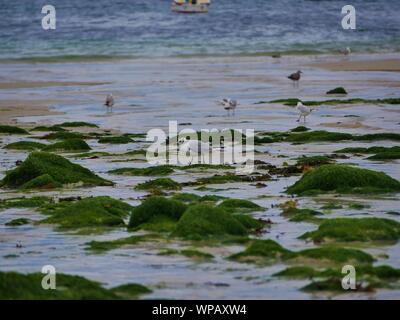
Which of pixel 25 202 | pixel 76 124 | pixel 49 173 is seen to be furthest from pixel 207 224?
pixel 76 124

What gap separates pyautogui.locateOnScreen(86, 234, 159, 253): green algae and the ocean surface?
158ft

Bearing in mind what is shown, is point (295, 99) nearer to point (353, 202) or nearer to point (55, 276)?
point (353, 202)

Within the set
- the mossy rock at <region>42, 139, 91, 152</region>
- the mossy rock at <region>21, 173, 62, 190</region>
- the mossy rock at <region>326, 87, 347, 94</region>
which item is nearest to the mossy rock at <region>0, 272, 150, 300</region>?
the mossy rock at <region>21, 173, 62, 190</region>

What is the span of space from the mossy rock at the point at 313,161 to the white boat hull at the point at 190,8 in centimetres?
8220

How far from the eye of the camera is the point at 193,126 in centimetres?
2819

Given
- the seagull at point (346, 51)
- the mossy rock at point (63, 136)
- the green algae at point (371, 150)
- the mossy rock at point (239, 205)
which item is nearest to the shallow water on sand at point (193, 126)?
the mossy rock at point (239, 205)

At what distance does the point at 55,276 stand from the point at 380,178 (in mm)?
7300

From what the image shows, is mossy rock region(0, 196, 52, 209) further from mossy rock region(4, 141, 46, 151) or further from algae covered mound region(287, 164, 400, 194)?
mossy rock region(4, 141, 46, 151)

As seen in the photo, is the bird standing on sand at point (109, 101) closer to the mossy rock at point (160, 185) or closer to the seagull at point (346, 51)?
the mossy rock at point (160, 185)

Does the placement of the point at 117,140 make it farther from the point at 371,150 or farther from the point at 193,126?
the point at 371,150

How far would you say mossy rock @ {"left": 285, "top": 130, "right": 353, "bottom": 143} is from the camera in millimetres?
24250

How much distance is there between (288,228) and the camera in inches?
561

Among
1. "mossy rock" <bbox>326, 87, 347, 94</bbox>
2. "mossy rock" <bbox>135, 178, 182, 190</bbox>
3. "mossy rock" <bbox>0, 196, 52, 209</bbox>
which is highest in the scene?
"mossy rock" <bbox>326, 87, 347, 94</bbox>

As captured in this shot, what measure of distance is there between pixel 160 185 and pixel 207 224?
13.5 ft
